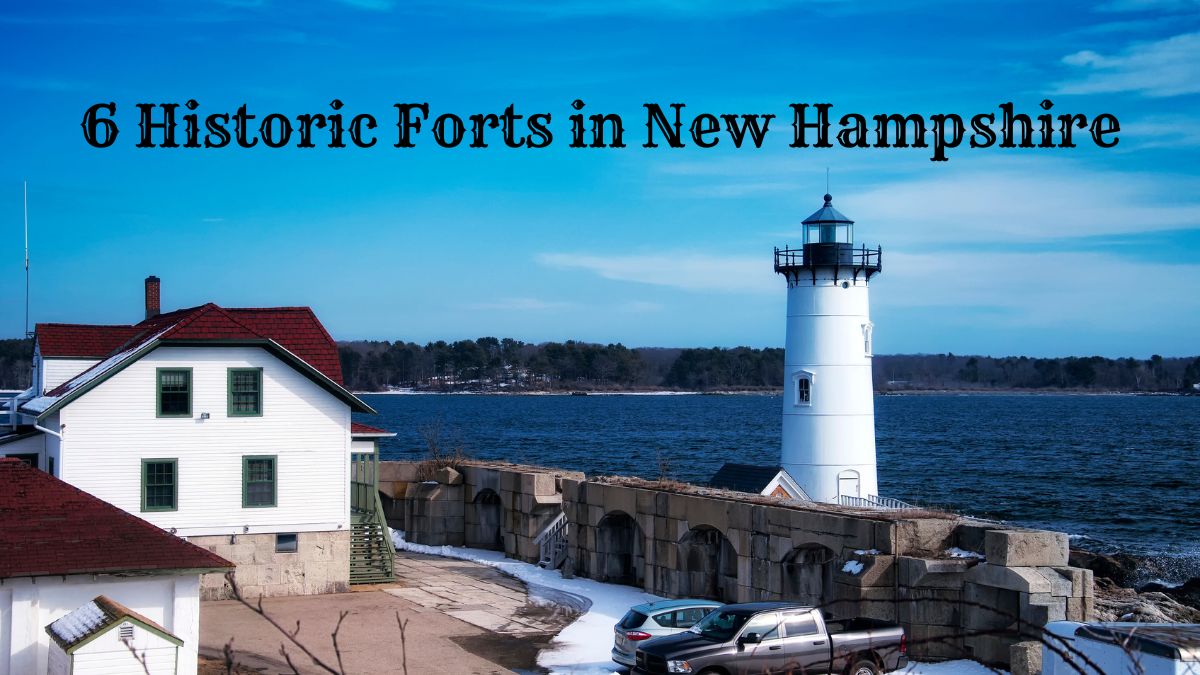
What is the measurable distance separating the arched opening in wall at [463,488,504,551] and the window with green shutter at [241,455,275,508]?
988 cm

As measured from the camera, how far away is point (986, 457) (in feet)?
303

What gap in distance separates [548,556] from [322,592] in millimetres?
7237

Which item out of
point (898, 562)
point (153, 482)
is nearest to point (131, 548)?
point (153, 482)

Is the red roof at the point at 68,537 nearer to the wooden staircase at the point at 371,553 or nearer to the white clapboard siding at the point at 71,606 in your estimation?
the white clapboard siding at the point at 71,606

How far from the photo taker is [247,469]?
3022 cm

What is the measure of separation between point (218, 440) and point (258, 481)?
1410 millimetres

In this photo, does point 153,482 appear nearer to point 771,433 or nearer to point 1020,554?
point 1020,554

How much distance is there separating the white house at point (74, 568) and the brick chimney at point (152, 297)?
48.3 feet

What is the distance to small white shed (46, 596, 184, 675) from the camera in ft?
61.2

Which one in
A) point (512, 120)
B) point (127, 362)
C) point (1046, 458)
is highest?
point (512, 120)

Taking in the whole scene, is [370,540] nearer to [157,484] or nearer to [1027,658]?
[157,484]

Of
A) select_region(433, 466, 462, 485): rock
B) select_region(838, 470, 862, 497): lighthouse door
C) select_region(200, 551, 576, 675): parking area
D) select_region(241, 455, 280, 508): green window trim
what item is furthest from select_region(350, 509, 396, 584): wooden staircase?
select_region(838, 470, 862, 497): lighthouse door

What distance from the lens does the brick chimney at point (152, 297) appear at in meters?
37.2

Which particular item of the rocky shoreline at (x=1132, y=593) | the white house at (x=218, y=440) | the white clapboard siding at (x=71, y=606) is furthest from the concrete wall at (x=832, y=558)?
the white clapboard siding at (x=71, y=606)
